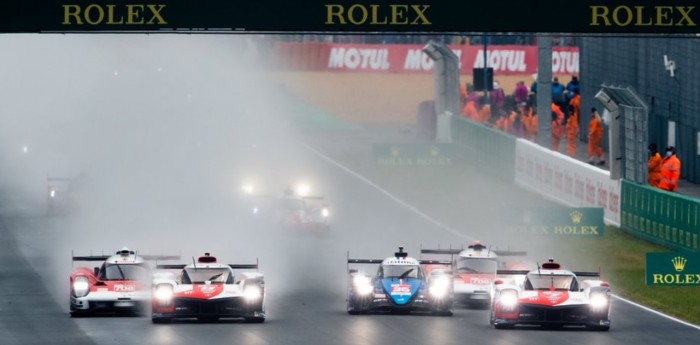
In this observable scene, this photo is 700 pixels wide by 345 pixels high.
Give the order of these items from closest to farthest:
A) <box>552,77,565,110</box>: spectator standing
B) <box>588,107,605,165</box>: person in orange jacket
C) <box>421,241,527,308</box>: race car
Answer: <box>421,241,527,308</box>: race car → <box>588,107,605,165</box>: person in orange jacket → <box>552,77,565,110</box>: spectator standing

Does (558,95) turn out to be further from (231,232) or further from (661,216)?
(661,216)

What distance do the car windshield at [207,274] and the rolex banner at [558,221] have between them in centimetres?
1183

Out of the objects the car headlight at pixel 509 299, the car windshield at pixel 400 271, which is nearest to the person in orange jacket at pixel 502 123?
the car windshield at pixel 400 271

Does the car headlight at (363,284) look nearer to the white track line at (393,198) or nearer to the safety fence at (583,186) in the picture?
the safety fence at (583,186)

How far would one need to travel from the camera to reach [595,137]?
6006 cm

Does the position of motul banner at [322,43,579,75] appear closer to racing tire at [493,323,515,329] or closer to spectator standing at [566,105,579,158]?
spectator standing at [566,105,579,158]

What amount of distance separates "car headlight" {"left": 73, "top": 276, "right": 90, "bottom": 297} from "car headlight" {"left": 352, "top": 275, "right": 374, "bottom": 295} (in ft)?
16.2

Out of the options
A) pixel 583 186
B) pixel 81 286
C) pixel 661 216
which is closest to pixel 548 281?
pixel 81 286

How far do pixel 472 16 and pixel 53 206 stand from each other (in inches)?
1146

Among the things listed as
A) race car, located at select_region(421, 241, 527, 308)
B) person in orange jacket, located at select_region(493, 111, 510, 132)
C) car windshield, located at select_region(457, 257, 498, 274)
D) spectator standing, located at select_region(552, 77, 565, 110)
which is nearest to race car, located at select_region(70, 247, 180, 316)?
race car, located at select_region(421, 241, 527, 308)

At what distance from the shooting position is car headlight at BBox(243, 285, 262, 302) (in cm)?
3347

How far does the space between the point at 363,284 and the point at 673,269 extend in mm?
5961

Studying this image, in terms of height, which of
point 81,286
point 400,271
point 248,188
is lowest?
point 81,286

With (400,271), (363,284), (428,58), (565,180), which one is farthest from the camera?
(428,58)
